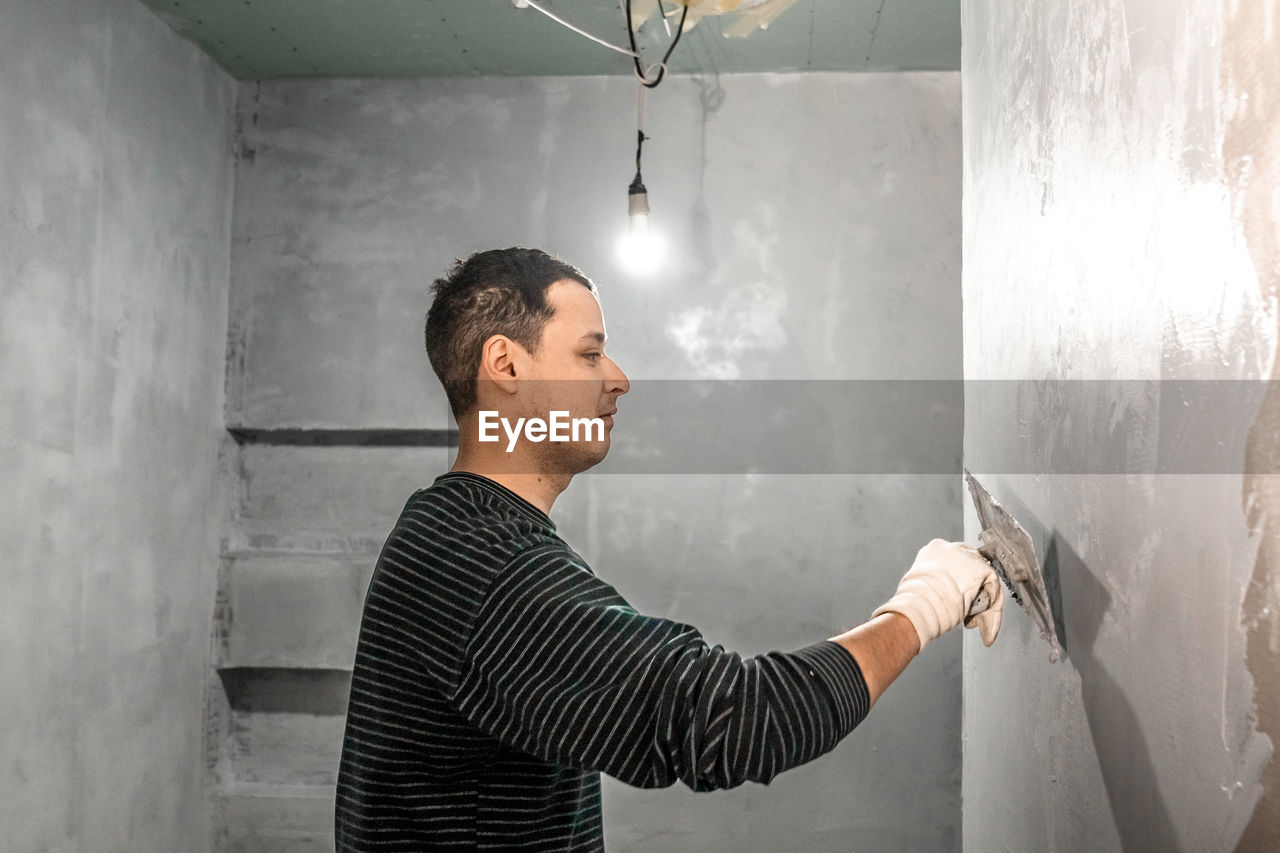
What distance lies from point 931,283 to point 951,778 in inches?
65.0

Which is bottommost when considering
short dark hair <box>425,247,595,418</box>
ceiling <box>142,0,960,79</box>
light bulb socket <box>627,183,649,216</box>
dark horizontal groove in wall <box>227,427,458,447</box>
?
dark horizontal groove in wall <box>227,427,458,447</box>

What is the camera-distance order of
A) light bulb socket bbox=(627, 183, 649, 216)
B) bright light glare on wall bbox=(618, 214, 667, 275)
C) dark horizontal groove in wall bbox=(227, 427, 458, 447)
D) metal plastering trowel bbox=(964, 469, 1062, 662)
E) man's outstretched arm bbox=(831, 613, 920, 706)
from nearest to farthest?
man's outstretched arm bbox=(831, 613, 920, 706)
metal plastering trowel bbox=(964, 469, 1062, 662)
light bulb socket bbox=(627, 183, 649, 216)
bright light glare on wall bbox=(618, 214, 667, 275)
dark horizontal groove in wall bbox=(227, 427, 458, 447)

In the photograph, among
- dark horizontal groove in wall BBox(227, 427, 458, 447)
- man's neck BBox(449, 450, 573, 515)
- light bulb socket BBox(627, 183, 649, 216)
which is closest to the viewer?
man's neck BBox(449, 450, 573, 515)

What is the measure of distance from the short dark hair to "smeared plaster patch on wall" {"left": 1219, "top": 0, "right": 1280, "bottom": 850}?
878mm

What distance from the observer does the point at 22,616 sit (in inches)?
88.5

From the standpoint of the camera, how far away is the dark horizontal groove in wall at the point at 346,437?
125 inches

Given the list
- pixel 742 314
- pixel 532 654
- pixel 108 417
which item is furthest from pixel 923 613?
pixel 108 417

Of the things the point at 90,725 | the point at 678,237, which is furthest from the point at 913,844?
the point at 90,725

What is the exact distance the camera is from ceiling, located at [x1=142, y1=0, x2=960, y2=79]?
2779 millimetres

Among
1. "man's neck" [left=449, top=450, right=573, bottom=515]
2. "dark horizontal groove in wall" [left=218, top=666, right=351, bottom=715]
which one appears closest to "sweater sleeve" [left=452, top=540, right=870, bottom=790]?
"man's neck" [left=449, top=450, right=573, bottom=515]

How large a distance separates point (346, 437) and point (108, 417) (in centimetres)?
79

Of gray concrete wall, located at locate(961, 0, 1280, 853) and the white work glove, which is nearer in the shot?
gray concrete wall, located at locate(961, 0, 1280, 853)

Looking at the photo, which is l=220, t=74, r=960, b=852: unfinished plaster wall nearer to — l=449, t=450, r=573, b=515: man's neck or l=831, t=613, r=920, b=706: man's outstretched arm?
l=449, t=450, r=573, b=515: man's neck

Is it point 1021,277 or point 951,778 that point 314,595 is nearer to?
point 951,778
